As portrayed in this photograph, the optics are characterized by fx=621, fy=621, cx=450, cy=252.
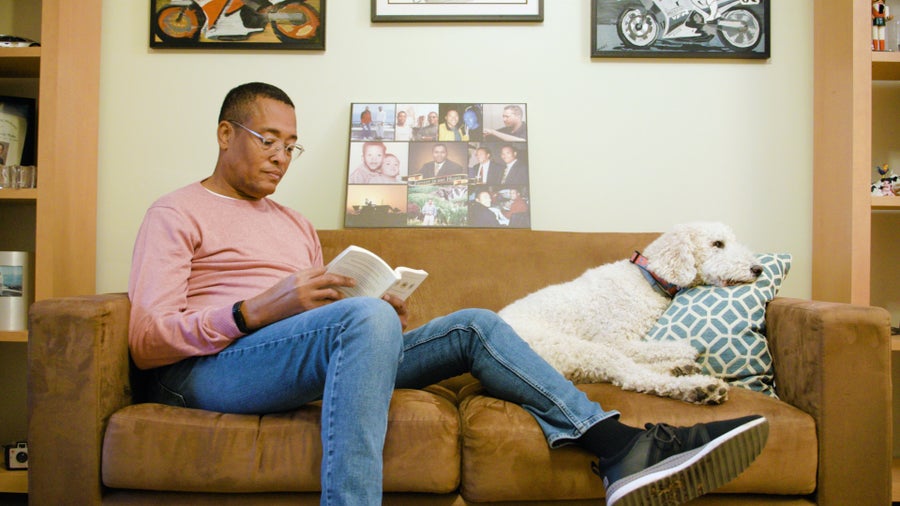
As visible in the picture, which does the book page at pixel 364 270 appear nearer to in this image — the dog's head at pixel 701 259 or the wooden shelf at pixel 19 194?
the dog's head at pixel 701 259

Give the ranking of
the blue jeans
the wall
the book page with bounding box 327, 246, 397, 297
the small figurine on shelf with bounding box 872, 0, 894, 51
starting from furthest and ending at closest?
1. the wall
2. the small figurine on shelf with bounding box 872, 0, 894, 51
3. the book page with bounding box 327, 246, 397, 297
4. the blue jeans

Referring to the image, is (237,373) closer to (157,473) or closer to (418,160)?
(157,473)

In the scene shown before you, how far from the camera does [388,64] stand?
8.72 ft

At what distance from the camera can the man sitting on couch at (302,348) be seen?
1302mm

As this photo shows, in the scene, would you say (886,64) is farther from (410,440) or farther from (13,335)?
(13,335)

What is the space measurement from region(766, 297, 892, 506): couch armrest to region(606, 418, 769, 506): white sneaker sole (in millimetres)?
365

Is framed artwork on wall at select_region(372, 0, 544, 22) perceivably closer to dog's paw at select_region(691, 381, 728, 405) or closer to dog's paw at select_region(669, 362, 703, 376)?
dog's paw at select_region(669, 362, 703, 376)

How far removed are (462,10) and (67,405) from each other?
205 cm

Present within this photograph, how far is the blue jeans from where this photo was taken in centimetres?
127

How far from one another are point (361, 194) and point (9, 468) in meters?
1.61

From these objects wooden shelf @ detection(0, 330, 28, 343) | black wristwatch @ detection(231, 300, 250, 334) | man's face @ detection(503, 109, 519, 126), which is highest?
man's face @ detection(503, 109, 519, 126)

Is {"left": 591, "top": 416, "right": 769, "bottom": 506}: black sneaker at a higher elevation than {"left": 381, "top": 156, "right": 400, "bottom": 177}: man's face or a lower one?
lower

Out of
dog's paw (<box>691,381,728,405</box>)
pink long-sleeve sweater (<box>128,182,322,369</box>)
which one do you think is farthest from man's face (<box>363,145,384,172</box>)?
dog's paw (<box>691,381,728,405</box>)

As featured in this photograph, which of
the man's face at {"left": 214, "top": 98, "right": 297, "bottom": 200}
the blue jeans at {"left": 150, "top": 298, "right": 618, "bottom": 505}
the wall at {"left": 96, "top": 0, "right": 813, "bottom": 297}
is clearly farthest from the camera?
the wall at {"left": 96, "top": 0, "right": 813, "bottom": 297}
